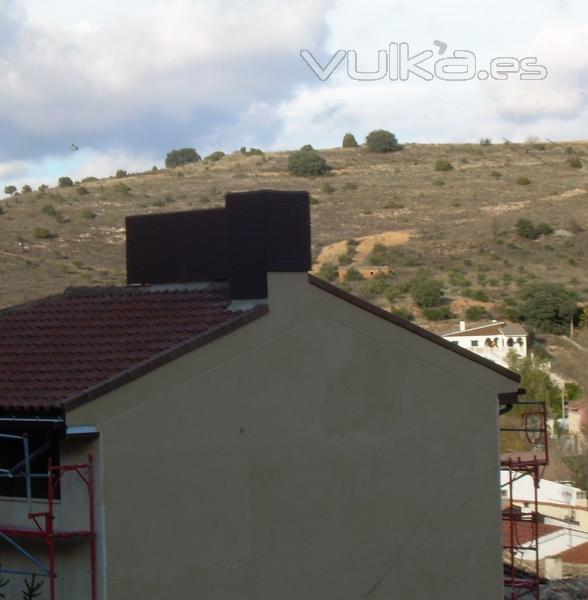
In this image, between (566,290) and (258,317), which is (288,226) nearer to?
(258,317)

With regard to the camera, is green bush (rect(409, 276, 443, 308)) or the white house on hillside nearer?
the white house on hillside

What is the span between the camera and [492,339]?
5653cm

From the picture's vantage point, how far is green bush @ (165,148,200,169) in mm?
112662

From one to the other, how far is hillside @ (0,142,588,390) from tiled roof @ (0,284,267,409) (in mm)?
33687

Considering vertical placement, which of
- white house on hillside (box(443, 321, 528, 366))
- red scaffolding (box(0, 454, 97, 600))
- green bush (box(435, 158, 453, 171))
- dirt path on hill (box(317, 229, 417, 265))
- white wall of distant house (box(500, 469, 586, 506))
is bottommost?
white wall of distant house (box(500, 469, 586, 506))

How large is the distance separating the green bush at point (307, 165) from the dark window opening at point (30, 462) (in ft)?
260

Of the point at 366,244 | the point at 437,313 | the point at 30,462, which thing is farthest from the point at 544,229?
the point at 30,462

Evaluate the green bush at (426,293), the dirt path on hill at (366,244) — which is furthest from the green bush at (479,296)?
the dirt path on hill at (366,244)

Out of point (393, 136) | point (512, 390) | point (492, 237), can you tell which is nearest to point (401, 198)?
point (492, 237)

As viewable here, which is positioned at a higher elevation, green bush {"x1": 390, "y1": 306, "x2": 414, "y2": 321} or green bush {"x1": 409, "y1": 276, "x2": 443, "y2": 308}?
green bush {"x1": 409, "y1": 276, "x2": 443, "y2": 308}

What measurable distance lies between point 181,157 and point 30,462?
10256 centimetres

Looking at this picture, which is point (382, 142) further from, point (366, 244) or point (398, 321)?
point (398, 321)

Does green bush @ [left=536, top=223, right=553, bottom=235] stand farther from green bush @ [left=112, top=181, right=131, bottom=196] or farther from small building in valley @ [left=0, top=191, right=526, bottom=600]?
small building in valley @ [left=0, top=191, right=526, bottom=600]

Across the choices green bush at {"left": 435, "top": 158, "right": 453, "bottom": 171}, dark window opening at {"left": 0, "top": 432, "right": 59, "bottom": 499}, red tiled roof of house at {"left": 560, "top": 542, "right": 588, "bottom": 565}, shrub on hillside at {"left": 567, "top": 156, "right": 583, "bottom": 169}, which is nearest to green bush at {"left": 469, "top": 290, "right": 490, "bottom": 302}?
green bush at {"left": 435, "top": 158, "right": 453, "bottom": 171}
